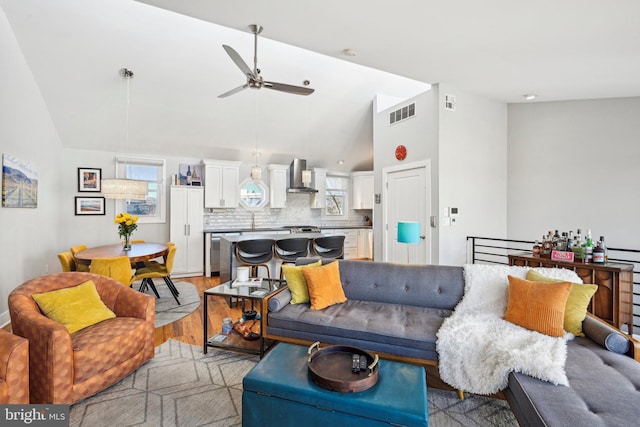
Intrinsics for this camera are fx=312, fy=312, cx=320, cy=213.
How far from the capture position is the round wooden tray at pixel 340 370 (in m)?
1.55

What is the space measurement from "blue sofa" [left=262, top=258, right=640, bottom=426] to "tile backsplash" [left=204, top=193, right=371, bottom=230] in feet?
14.1

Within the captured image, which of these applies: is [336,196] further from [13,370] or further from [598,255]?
[13,370]

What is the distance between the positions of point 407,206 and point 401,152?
84 cm

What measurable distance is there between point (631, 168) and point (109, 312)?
6.08m

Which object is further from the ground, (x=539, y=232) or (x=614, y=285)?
(x=539, y=232)

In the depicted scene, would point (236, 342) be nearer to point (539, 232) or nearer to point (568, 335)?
point (568, 335)

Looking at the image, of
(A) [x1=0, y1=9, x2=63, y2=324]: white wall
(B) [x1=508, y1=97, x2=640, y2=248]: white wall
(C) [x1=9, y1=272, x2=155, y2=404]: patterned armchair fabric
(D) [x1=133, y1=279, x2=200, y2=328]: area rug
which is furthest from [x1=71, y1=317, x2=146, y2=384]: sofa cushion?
(B) [x1=508, y1=97, x2=640, y2=248]: white wall

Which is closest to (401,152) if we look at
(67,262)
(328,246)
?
(328,246)

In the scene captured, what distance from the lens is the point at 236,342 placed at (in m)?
2.84

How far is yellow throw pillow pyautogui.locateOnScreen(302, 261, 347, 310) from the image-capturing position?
→ 2689mm

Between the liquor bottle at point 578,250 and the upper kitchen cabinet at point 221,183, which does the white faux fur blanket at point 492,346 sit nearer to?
the liquor bottle at point 578,250

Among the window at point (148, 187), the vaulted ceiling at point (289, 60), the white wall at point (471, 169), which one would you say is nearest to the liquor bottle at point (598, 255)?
the white wall at point (471, 169)

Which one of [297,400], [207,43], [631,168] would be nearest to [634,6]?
[631,168]

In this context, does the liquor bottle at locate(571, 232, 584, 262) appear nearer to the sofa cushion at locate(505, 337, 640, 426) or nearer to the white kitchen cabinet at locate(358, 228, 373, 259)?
the sofa cushion at locate(505, 337, 640, 426)
